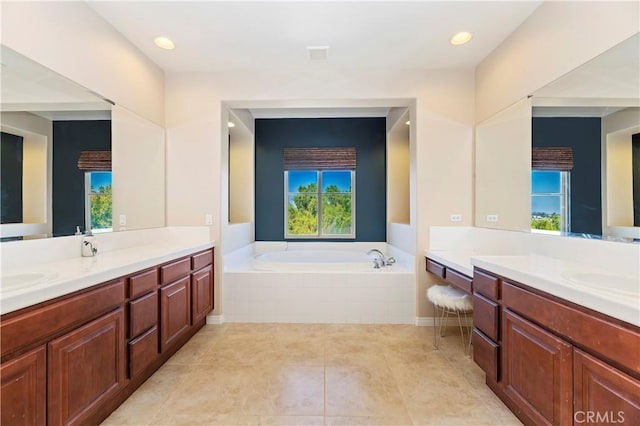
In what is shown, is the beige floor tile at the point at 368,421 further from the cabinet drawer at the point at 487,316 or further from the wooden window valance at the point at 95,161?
the wooden window valance at the point at 95,161

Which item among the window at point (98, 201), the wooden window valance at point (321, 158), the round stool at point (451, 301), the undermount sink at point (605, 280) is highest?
the wooden window valance at point (321, 158)

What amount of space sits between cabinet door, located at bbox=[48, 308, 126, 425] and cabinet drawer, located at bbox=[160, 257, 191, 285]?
0.50 m

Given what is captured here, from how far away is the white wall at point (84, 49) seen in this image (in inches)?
67.7

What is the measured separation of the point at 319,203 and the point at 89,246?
131 inches

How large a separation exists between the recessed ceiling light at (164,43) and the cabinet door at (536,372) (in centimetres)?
335

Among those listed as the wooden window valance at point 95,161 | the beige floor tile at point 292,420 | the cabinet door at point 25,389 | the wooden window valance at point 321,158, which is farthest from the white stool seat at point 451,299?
the wooden window valance at point 95,161

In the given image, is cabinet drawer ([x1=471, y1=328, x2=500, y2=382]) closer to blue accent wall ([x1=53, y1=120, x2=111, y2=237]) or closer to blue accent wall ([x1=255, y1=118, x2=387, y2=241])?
blue accent wall ([x1=255, y1=118, x2=387, y2=241])

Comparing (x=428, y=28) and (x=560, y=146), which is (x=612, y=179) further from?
(x=428, y=28)

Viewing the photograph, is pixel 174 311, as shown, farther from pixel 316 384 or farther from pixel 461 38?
pixel 461 38

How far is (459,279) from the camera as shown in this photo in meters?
2.40

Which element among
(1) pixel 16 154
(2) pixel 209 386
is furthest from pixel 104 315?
(1) pixel 16 154

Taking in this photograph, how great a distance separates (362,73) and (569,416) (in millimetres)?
3070

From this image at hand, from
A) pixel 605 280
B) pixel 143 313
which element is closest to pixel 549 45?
pixel 605 280

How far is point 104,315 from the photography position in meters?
1.62
